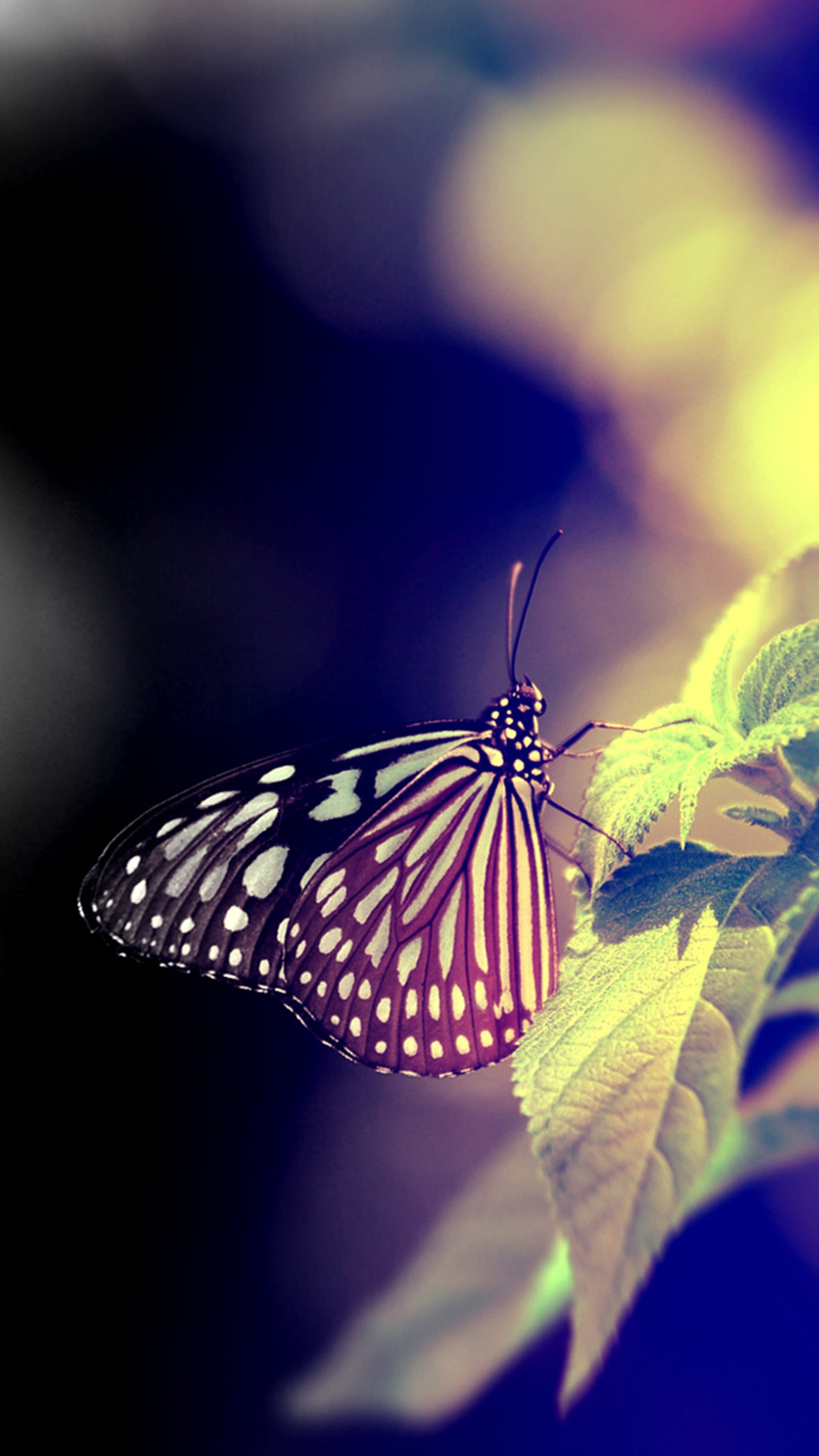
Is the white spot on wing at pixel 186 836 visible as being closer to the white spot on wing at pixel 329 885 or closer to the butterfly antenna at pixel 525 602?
the white spot on wing at pixel 329 885

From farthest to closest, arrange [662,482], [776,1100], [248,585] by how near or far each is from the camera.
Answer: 1. [248,585]
2. [662,482]
3. [776,1100]

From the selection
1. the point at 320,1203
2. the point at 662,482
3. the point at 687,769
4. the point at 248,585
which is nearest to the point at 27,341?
the point at 248,585

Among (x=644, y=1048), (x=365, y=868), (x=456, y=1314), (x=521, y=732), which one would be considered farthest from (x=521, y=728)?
(x=456, y=1314)

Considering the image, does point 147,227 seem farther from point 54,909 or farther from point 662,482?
point 54,909

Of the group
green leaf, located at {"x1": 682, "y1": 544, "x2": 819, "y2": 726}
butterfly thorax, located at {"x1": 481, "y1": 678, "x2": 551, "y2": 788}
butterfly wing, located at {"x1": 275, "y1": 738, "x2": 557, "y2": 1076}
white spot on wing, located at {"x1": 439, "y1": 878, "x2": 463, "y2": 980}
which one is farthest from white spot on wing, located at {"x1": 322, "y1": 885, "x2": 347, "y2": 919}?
green leaf, located at {"x1": 682, "y1": 544, "x2": 819, "y2": 726}

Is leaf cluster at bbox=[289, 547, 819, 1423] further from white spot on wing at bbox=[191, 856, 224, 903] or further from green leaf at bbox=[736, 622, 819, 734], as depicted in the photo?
white spot on wing at bbox=[191, 856, 224, 903]

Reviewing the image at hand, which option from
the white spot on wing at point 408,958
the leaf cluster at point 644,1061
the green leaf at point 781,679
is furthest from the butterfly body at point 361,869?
the green leaf at point 781,679

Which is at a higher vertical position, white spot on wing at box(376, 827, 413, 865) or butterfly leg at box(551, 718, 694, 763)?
butterfly leg at box(551, 718, 694, 763)

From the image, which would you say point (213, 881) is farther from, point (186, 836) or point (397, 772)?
point (397, 772)

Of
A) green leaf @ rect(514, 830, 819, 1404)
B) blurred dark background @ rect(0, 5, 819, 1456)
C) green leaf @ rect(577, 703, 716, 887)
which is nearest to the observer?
green leaf @ rect(514, 830, 819, 1404)
